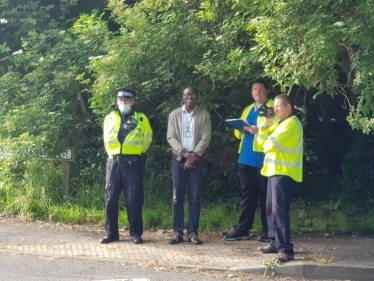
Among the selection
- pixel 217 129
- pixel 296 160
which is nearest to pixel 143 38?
pixel 217 129

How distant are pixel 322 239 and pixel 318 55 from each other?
310 centimetres

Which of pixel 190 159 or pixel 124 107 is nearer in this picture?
pixel 190 159

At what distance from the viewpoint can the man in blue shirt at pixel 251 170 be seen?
823cm

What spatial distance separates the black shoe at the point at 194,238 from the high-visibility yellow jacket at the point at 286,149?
1480 millimetres

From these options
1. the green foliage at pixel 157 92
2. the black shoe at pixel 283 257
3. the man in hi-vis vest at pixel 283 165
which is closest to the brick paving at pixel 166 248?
the black shoe at pixel 283 257

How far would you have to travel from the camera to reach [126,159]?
27.1ft

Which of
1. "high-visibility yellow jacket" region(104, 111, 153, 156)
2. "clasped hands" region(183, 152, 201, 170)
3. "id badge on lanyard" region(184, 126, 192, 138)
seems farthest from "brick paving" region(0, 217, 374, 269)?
"id badge on lanyard" region(184, 126, 192, 138)

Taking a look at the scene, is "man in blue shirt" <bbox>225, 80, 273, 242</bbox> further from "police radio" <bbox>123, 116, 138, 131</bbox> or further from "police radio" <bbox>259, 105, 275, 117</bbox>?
"police radio" <bbox>123, 116, 138, 131</bbox>

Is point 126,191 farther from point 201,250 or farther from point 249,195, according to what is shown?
point 249,195

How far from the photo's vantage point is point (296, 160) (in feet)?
24.0

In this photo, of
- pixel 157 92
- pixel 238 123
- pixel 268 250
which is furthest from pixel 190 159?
pixel 157 92

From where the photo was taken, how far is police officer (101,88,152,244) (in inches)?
325

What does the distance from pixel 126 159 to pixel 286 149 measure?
216cm

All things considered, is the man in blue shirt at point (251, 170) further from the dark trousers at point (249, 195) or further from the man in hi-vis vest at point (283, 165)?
the man in hi-vis vest at point (283, 165)
